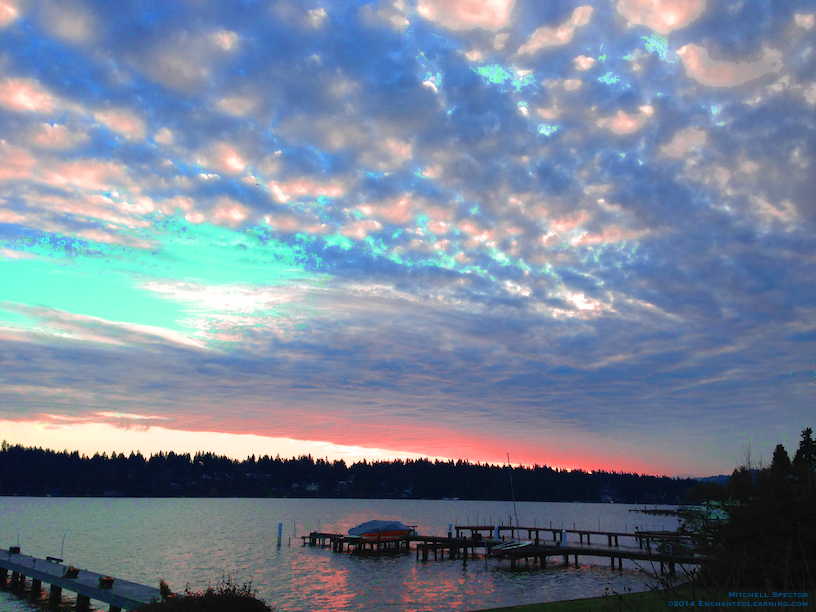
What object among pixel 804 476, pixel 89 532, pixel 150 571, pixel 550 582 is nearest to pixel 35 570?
pixel 150 571

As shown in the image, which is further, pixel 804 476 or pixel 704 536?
pixel 704 536

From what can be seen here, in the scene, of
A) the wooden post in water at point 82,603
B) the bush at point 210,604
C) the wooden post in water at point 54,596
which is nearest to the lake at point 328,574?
the wooden post in water at point 54,596

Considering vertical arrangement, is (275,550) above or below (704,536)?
below

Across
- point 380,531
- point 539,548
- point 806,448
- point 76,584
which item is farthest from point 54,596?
point 806,448

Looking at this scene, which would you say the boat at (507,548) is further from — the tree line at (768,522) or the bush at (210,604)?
the bush at (210,604)

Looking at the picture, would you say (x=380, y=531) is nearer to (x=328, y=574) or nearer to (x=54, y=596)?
(x=328, y=574)

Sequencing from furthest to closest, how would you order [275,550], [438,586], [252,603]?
[275,550], [438,586], [252,603]

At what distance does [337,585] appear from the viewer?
157 feet

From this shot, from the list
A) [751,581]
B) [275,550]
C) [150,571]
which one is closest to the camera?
[751,581]

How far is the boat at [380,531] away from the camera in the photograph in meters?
72.4

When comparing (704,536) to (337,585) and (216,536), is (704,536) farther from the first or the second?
(216,536)

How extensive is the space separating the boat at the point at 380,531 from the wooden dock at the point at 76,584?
122ft

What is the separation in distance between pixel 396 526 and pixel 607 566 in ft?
87.6

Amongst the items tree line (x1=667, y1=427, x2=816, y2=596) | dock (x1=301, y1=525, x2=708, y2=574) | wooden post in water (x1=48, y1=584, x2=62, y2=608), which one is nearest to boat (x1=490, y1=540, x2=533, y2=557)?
dock (x1=301, y1=525, x2=708, y2=574)
